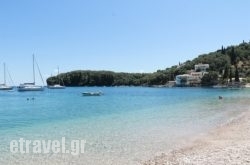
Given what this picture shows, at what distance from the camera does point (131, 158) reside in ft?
65.1

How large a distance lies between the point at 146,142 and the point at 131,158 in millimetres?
5016

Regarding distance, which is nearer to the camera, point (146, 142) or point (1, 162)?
point (1, 162)

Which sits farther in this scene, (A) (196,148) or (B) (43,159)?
(A) (196,148)

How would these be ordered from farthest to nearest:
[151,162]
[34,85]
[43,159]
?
1. [34,85]
2. [43,159]
3. [151,162]

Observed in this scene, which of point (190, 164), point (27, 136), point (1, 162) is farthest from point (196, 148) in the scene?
point (27, 136)

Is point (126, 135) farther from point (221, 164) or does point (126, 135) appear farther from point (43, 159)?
point (221, 164)

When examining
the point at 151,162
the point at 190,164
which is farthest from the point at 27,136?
the point at 190,164

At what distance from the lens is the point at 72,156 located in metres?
20.1

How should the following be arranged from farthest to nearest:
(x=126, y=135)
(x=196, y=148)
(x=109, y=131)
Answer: (x=109, y=131), (x=126, y=135), (x=196, y=148)

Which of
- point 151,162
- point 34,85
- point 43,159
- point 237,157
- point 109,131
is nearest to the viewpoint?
point 237,157

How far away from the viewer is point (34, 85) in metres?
166

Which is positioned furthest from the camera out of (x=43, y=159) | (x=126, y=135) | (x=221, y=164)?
(x=126, y=135)

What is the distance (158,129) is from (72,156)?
12.2 meters

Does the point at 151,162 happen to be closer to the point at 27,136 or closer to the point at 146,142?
the point at 146,142
